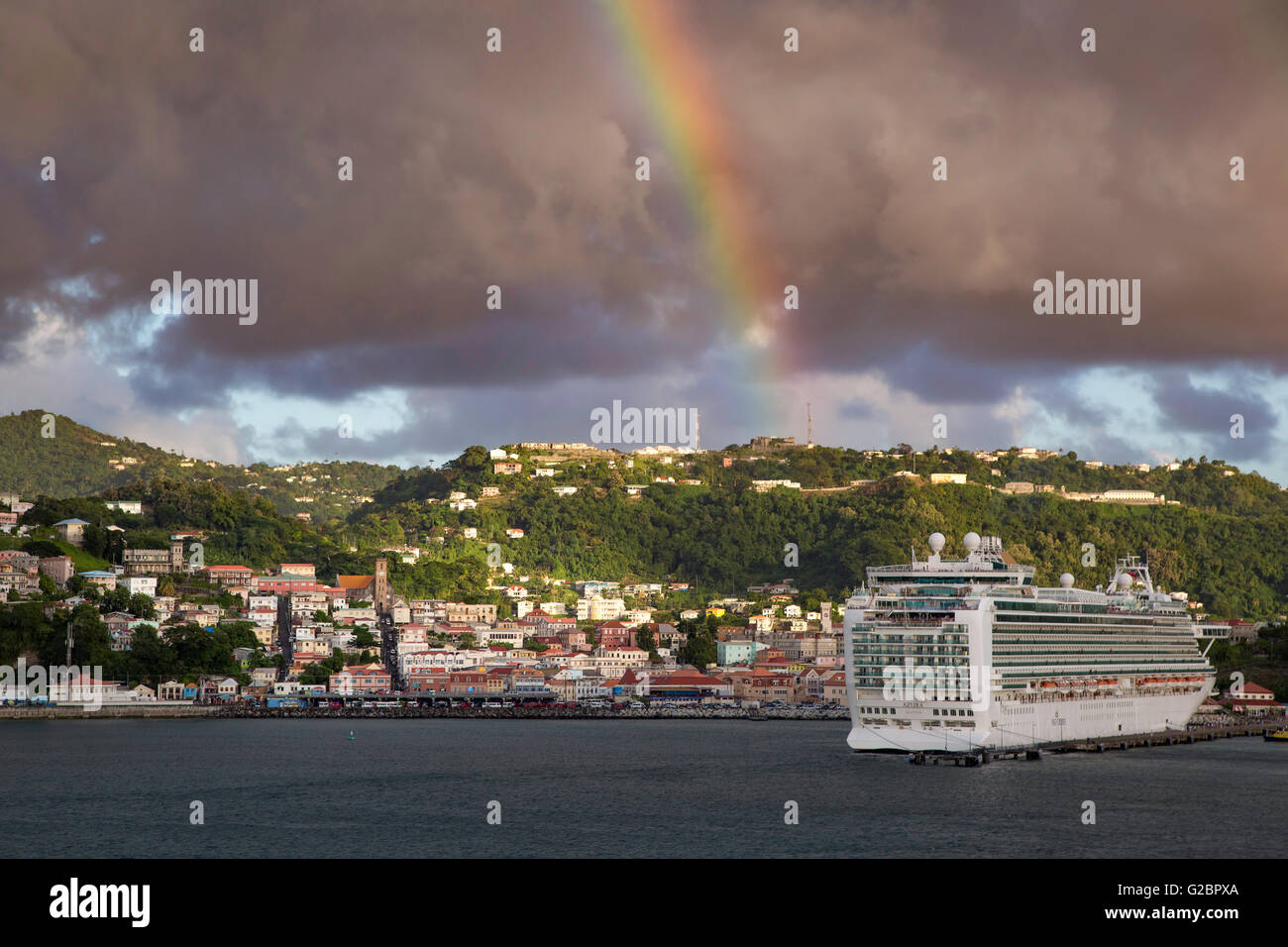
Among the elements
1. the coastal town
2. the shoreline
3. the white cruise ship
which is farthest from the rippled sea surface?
the coastal town

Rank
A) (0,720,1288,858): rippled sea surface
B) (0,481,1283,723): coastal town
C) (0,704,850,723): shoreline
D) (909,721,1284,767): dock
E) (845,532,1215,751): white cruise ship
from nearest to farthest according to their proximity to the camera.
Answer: (0,720,1288,858): rippled sea surface, (909,721,1284,767): dock, (845,532,1215,751): white cruise ship, (0,704,850,723): shoreline, (0,481,1283,723): coastal town

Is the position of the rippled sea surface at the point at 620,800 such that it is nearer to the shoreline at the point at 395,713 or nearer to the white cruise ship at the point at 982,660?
the white cruise ship at the point at 982,660

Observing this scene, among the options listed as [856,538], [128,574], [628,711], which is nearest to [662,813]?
[628,711]

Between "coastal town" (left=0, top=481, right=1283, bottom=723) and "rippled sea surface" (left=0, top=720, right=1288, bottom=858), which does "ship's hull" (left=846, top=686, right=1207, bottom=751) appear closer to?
"rippled sea surface" (left=0, top=720, right=1288, bottom=858)

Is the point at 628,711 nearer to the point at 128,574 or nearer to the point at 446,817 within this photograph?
the point at 128,574

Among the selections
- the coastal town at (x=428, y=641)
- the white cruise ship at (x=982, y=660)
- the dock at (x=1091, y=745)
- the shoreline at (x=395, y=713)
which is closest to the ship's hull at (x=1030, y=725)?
the white cruise ship at (x=982, y=660)
